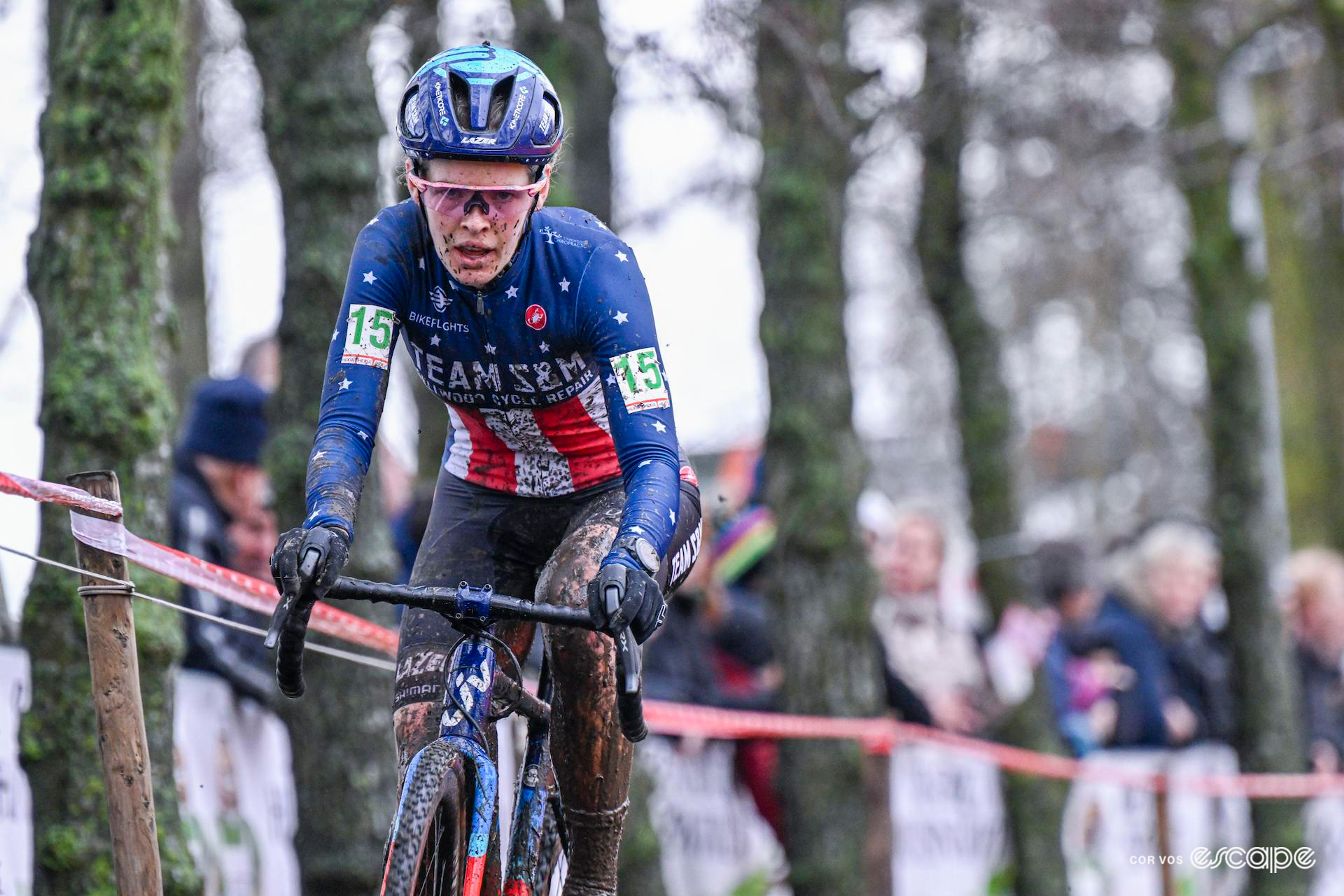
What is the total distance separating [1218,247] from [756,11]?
4.68 meters

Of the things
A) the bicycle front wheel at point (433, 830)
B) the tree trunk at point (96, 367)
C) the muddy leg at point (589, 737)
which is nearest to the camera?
the bicycle front wheel at point (433, 830)

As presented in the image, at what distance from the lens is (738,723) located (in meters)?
7.87

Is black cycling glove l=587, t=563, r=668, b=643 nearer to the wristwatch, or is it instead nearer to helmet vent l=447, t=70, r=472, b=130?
the wristwatch

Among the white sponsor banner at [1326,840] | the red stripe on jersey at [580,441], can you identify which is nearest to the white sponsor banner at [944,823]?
the white sponsor banner at [1326,840]

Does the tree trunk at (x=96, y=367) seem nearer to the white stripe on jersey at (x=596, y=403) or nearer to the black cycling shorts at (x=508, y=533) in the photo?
the black cycling shorts at (x=508, y=533)

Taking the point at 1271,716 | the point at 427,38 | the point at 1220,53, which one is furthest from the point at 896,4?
the point at 1271,716

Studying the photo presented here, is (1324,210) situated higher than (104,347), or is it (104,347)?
(1324,210)

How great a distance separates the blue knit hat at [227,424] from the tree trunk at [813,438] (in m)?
2.66

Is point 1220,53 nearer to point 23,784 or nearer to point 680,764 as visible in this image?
point 680,764

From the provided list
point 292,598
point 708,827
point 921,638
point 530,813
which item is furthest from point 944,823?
point 292,598

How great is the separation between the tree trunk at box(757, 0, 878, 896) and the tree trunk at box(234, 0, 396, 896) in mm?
2640

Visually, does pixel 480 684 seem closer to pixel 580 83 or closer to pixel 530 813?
pixel 530 813

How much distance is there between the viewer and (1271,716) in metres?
11.3

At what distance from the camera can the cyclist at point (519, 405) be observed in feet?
14.3
